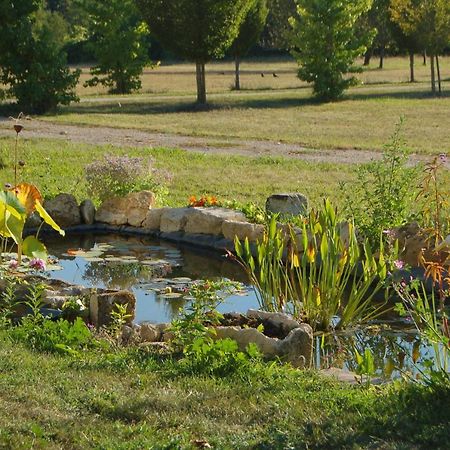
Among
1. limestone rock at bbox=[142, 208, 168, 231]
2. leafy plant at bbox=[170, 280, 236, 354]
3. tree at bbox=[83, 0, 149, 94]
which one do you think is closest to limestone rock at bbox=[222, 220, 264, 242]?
limestone rock at bbox=[142, 208, 168, 231]

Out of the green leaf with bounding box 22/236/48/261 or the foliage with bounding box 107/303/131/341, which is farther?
the green leaf with bounding box 22/236/48/261

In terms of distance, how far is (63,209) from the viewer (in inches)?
476

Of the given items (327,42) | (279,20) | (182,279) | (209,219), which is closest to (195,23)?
(327,42)

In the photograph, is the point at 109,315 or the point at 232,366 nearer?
the point at 232,366

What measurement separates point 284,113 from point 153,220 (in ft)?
57.0

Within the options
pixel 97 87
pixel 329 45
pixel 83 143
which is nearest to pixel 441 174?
pixel 83 143

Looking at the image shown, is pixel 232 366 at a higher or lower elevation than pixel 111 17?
lower

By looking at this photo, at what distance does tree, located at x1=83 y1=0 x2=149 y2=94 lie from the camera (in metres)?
37.5

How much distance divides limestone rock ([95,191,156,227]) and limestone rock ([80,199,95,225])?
0.24ft

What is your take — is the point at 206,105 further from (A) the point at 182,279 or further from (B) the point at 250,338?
(B) the point at 250,338

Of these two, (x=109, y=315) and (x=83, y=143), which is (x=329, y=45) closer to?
(x=83, y=143)

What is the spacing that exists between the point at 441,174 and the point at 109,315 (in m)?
8.84

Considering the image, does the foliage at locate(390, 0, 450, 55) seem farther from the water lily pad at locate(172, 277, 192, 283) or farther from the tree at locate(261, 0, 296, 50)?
the water lily pad at locate(172, 277, 192, 283)

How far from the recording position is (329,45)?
33375mm
